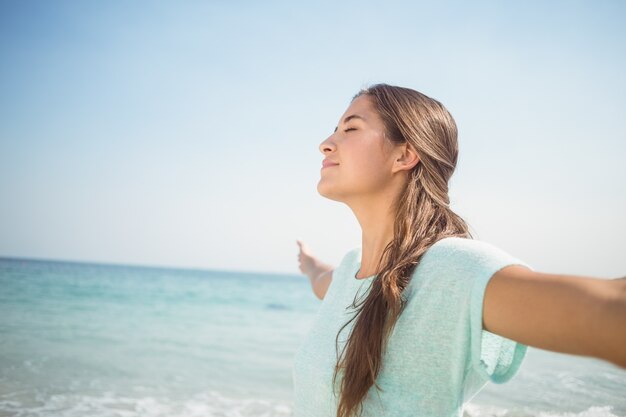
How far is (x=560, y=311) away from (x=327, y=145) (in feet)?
4.39

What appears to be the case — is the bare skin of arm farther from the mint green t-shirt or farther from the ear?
the mint green t-shirt

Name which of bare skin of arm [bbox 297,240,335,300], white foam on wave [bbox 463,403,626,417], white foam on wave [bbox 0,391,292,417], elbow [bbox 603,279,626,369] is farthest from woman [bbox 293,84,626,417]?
white foam on wave [bbox 463,403,626,417]

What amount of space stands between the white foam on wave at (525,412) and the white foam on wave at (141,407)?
106 inches

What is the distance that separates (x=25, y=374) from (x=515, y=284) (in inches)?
329

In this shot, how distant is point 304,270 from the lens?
3414 millimetres

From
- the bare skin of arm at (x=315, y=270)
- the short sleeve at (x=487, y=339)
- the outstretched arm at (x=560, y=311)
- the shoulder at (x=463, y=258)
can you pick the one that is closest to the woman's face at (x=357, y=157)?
the shoulder at (x=463, y=258)

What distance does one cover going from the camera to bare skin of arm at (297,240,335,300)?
294 centimetres

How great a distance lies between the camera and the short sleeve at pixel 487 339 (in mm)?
1159

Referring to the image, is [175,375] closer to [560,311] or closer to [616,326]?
[560,311]

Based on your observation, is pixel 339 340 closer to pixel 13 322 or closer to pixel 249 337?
pixel 249 337

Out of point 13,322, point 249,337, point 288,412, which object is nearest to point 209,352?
point 249,337

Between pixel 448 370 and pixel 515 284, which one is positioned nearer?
pixel 515 284

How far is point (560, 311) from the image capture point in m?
0.95

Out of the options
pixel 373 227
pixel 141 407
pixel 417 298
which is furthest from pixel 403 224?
pixel 141 407
